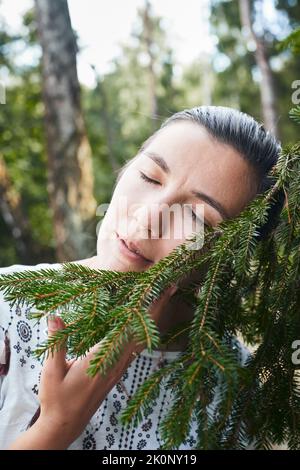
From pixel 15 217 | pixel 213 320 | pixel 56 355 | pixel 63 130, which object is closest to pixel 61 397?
pixel 56 355

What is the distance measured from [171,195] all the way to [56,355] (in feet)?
2.11

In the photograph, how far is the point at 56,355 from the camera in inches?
52.4

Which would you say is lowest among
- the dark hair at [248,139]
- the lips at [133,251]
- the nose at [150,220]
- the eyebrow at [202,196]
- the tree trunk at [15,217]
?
the tree trunk at [15,217]

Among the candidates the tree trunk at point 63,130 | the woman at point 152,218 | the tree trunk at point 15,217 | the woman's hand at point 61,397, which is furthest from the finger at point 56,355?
the tree trunk at point 15,217

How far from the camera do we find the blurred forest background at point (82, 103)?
586cm

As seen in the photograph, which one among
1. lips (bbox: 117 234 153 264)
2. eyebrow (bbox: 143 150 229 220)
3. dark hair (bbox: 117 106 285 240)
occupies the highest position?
dark hair (bbox: 117 106 285 240)

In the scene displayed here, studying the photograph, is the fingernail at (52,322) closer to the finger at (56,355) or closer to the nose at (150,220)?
the finger at (56,355)

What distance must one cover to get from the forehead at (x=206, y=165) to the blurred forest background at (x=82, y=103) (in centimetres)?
23

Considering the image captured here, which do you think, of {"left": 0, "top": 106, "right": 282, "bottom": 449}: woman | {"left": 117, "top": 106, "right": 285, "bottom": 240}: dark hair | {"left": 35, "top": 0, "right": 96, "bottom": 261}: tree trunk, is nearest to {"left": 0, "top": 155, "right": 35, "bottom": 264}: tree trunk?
{"left": 35, "top": 0, "right": 96, "bottom": 261}: tree trunk

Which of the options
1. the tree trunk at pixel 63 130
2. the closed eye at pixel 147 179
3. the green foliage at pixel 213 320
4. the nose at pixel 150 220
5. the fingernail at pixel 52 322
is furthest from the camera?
the tree trunk at pixel 63 130

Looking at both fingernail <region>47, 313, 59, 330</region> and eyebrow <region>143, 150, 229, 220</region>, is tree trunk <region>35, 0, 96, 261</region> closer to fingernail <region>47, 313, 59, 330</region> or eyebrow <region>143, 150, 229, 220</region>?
eyebrow <region>143, 150, 229, 220</region>

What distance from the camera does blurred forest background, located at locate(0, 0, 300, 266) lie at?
19.2 ft

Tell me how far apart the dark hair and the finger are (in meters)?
0.80
